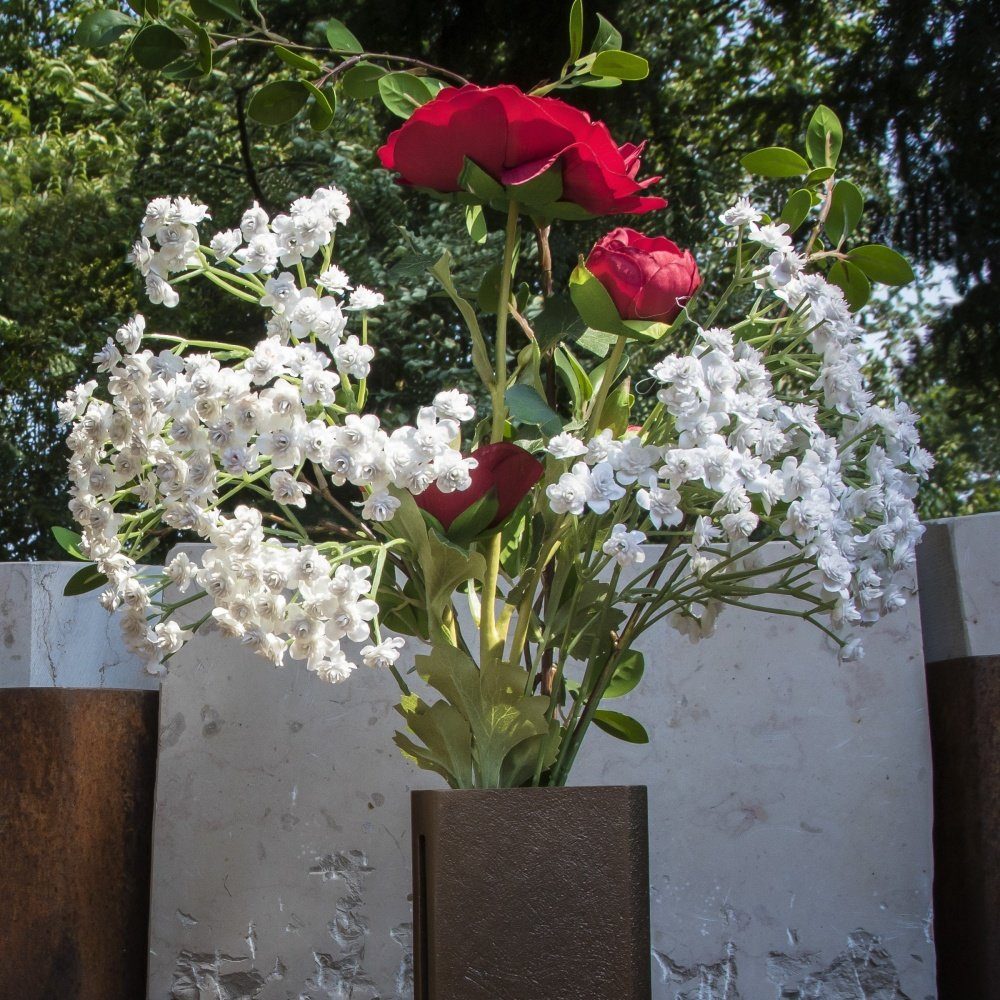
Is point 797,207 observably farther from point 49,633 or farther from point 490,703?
point 49,633

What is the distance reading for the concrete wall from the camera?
1143mm

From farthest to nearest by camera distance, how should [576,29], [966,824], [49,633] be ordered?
[49,633]
[966,824]
[576,29]

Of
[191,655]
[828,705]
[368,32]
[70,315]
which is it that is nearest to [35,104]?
[70,315]

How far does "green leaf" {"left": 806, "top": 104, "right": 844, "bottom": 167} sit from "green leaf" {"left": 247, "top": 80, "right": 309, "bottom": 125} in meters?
0.36

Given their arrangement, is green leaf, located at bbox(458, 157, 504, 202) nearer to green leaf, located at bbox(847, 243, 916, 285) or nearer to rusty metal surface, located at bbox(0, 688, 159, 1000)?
green leaf, located at bbox(847, 243, 916, 285)

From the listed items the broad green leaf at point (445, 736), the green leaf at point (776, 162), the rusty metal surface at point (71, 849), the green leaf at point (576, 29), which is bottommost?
the rusty metal surface at point (71, 849)

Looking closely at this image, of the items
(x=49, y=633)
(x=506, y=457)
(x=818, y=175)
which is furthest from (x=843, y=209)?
(x=49, y=633)

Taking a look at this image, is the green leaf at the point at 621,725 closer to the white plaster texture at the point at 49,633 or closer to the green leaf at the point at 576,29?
the green leaf at the point at 576,29

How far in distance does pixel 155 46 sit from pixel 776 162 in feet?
1.40

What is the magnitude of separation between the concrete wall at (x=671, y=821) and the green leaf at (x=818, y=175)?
54cm

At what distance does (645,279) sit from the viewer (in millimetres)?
668

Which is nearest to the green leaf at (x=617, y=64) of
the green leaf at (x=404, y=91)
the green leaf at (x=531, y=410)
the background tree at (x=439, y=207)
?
the green leaf at (x=404, y=91)

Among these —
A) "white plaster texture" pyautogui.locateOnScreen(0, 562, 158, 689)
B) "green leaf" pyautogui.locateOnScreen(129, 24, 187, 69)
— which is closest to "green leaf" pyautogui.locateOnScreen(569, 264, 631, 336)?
"green leaf" pyautogui.locateOnScreen(129, 24, 187, 69)

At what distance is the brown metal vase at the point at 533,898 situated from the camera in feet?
2.12
